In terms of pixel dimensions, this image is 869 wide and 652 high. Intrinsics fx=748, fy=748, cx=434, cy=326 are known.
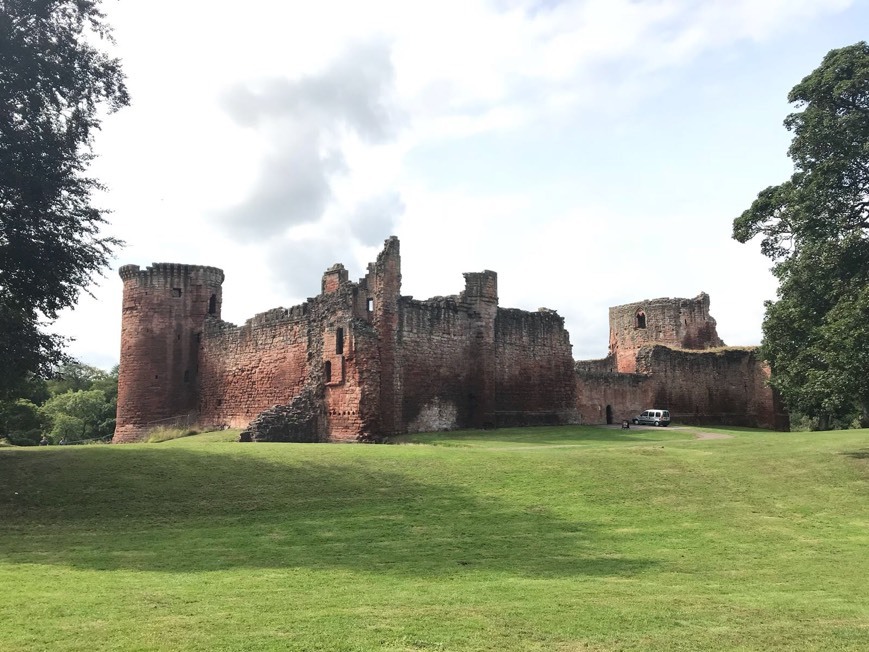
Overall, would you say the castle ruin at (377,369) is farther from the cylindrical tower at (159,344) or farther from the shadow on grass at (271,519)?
the shadow on grass at (271,519)

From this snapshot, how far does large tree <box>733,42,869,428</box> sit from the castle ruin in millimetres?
14428

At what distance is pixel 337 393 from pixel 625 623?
21.8 metres

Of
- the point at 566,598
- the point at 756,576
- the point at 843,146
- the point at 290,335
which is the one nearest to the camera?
the point at 566,598

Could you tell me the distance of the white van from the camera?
41003 mm

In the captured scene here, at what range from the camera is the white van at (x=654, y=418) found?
4100 centimetres

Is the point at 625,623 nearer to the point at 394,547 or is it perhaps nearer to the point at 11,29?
the point at 394,547

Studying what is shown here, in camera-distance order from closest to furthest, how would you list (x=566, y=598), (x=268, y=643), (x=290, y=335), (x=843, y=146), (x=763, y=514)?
(x=268, y=643) < (x=566, y=598) < (x=763, y=514) < (x=843, y=146) < (x=290, y=335)

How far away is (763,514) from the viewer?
1548cm

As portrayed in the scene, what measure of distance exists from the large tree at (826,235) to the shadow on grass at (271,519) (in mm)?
10344

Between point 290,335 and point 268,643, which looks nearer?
A: point 268,643

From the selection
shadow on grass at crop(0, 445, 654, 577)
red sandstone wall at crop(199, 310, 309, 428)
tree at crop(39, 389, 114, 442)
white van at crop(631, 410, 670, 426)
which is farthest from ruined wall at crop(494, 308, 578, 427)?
tree at crop(39, 389, 114, 442)

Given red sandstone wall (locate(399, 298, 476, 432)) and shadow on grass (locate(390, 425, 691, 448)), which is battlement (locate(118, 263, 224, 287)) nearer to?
red sandstone wall (locate(399, 298, 476, 432))

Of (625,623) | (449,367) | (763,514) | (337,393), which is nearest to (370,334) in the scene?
(337,393)

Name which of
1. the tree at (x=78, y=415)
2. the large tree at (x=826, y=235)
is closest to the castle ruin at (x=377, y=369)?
the large tree at (x=826, y=235)
